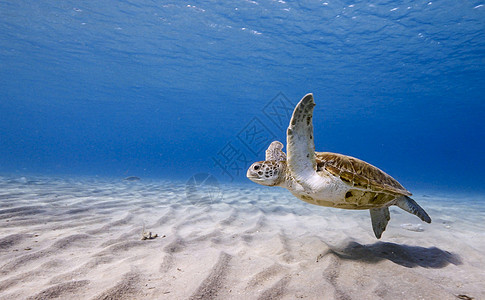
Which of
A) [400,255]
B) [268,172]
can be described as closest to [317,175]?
[268,172]

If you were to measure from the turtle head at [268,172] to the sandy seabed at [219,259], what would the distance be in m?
0.91

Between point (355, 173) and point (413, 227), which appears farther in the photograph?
point (413, 227)

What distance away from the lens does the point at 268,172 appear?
2848 mm

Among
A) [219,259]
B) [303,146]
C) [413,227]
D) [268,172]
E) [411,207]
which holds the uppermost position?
[303,146]

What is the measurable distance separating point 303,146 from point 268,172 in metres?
0.58

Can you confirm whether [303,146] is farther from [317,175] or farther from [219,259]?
[219,259]

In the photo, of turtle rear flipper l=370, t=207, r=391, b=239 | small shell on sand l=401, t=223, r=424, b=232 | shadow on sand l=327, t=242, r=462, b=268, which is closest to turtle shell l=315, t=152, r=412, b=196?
turtle rear flipper l=370, t=207, r=391, b=239

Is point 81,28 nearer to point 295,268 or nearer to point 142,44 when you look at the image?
point 142,44

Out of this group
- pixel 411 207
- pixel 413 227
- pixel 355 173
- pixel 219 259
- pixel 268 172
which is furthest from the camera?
pixel 413 227

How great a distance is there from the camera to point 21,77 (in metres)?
32.2

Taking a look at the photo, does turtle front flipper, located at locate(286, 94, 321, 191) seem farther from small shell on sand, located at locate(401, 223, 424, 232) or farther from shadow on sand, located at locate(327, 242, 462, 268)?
small shell on sand, located at locate(401, 223, 424, 232)

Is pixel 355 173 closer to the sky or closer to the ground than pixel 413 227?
closer to the sky

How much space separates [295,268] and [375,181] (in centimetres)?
138

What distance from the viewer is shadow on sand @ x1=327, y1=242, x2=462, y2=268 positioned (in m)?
2.63
